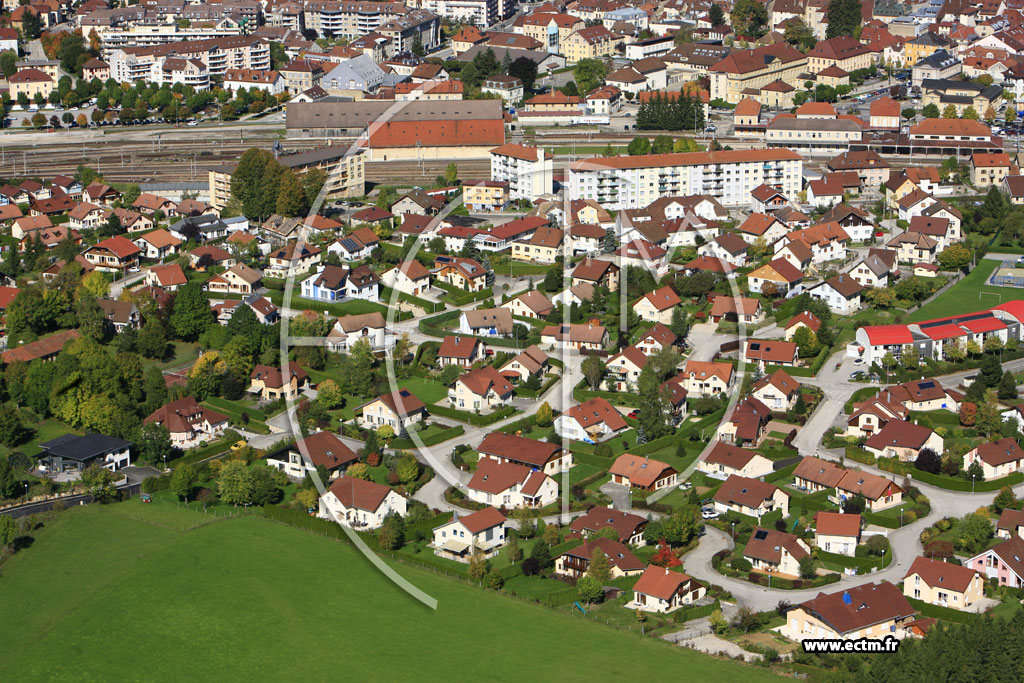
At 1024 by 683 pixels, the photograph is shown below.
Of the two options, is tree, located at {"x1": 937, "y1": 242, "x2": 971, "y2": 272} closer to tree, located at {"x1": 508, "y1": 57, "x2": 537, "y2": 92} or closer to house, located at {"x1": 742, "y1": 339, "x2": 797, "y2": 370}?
house, located at {"x1": 742, "y1": 339, "x2": 797, "y2": 370}

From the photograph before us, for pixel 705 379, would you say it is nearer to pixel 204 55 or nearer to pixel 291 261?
pixel 291 261

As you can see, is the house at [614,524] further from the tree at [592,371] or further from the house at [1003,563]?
the tree at [592,371]

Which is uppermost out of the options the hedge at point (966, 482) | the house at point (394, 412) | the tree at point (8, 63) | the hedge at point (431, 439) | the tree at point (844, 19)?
the tree at point (844, 19)

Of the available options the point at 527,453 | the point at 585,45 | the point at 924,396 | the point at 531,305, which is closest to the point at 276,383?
the point at 531,305

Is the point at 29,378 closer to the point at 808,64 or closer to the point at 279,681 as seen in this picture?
the point at 279,681

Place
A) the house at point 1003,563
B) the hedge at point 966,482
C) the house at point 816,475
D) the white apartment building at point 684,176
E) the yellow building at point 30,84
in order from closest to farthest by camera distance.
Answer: the house at point 1003,563
the hedge at point 966,482
the house at point 816,475
the white apartment building at point 684,176
the yellow building at point 30,84

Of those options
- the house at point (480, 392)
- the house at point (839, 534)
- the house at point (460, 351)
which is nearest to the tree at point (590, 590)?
the house at point (839, 534)
